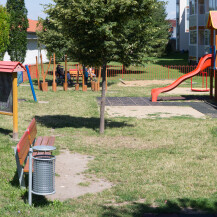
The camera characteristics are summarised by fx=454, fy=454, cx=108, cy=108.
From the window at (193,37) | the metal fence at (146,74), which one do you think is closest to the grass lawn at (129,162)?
the metal fence at (146,74)

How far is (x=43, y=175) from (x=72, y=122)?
25.6 ft

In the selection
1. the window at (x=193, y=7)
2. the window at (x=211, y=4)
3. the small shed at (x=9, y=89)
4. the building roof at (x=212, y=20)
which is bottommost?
the small shed at (x=9, y=89)

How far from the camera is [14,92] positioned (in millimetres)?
11227

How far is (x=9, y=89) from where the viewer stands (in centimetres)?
1140

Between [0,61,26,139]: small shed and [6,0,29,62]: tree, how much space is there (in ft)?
83.3

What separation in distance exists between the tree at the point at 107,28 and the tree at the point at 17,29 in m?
24.9

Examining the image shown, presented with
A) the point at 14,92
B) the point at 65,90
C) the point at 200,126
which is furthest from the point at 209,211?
the point at 65,90

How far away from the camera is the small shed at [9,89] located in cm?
1111

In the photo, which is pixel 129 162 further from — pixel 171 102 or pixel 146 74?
pixel 146 74

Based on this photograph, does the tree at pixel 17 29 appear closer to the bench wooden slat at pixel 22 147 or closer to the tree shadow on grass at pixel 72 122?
the tree shadow on grass at pixel 72 122

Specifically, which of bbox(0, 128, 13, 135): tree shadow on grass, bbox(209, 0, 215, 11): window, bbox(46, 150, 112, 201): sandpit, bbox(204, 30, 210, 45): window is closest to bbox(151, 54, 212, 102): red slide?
bbox(0, 128, 13, 135): tree shadow on grass

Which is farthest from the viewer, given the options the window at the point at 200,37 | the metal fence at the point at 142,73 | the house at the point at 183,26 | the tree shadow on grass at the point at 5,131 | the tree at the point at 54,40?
the house at the point at 183,26

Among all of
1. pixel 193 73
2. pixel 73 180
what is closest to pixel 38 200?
pixel 73 180

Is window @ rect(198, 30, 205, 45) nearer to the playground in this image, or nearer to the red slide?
the red slide
